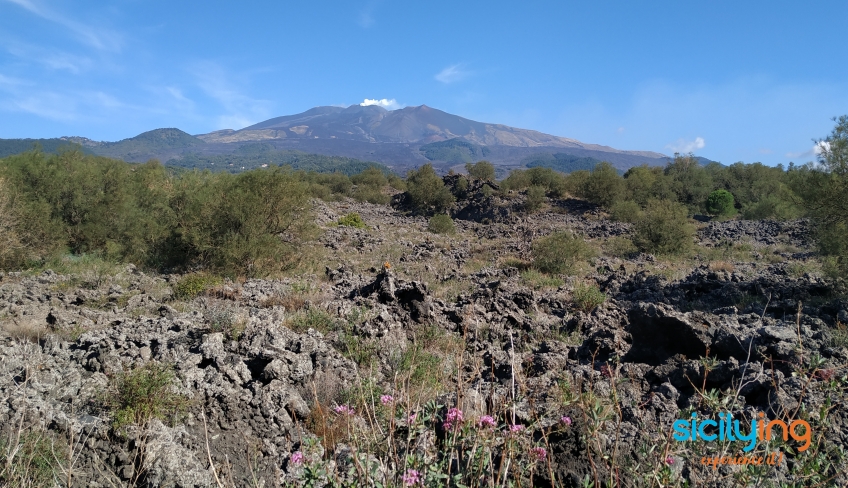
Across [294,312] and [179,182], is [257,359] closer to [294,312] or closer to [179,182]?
[294,312]

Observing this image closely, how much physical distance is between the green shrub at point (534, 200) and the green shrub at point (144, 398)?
2562cm

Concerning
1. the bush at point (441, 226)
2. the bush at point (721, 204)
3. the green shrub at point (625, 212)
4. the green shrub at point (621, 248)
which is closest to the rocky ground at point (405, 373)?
the green shrub at point (621, 248)

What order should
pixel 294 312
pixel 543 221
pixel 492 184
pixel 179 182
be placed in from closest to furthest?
pixel 294 312 → pixel 179 182 → pixel 543 221 → pixel 492 184

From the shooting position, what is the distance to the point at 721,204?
2741 centimetres

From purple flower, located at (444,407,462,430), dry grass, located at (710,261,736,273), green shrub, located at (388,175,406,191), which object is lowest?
dry grass, located at (710,261,736,273)

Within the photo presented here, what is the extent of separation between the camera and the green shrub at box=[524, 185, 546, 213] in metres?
27.6

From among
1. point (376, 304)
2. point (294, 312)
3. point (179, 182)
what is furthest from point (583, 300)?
point (179, 182)

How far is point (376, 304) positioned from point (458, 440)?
4745 mm

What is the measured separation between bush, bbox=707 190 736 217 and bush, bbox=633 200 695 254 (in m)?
13.5

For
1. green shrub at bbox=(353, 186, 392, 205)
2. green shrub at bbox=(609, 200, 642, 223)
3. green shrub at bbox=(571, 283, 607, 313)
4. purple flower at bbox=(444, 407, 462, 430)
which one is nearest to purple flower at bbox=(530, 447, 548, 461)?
purple flower at bbox=(444, 407, 462, 430)

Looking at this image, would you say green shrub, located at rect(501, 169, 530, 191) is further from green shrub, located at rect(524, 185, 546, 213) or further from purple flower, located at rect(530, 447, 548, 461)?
purple flower, located at rect(530, 447, 548, 461)

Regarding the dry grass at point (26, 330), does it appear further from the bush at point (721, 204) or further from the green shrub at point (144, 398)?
the bush at point (721, 204)

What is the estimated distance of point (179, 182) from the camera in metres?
14.0

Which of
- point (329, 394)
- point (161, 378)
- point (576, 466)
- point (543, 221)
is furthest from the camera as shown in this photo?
point (543, 221)
